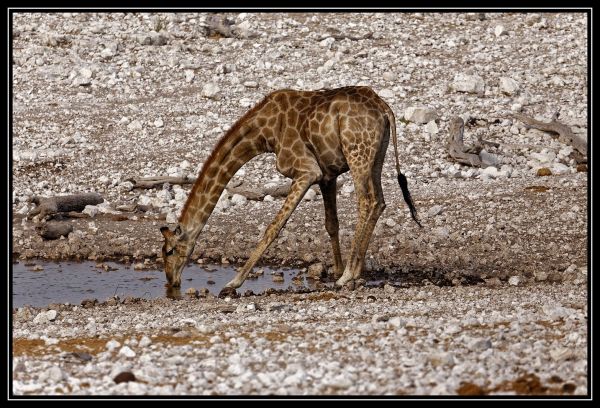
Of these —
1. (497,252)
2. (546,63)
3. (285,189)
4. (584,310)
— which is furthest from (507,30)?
(584,310)

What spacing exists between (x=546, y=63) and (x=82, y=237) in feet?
36.4

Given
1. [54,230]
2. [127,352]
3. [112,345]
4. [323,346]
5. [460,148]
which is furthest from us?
[460,148]

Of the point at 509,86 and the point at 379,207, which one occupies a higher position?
the point at 509,86

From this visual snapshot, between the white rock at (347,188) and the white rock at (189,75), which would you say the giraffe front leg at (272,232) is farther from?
the white rock at (189,75)

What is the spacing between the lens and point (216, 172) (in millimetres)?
12586

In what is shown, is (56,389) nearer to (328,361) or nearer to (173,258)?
(328,361)

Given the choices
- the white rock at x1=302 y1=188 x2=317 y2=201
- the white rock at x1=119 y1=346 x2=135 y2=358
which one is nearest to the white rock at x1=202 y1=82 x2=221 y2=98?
the white rock at x1=302 y1=188 x2=317 y2=201

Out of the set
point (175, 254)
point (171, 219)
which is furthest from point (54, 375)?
point (171, 219)

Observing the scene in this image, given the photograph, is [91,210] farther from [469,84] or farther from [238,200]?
[469,84]

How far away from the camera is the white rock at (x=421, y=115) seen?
62.4 feet

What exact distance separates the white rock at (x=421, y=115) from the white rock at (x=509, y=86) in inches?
83.4

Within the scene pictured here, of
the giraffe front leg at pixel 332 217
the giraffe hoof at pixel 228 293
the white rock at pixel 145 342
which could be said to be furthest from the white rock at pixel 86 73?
the white rock at pixel 145 342

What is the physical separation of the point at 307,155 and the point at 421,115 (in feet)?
23.3

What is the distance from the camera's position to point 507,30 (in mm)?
23984
